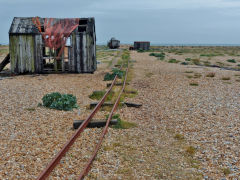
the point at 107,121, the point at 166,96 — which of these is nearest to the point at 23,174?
the point at 107,121

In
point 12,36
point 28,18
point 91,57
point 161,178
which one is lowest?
point 161,178

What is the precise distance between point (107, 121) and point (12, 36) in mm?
14970

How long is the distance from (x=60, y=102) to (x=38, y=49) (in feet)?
37.3

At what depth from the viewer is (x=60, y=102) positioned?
10.2m

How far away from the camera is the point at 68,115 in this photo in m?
9.51

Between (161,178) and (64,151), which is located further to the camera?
(64,151)

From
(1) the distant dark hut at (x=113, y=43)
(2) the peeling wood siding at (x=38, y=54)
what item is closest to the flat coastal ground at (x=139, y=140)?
(2) the peeling wood siding at (x=38, y=54)

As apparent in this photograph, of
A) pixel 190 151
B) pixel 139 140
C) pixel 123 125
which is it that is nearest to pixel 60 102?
pixel 123 125

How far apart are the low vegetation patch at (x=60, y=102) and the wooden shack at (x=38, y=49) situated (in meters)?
10.3

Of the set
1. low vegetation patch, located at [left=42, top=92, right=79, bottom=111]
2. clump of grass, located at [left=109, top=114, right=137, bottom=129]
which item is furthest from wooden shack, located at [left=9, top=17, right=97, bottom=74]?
clump of grass, located at [left=109, top=114, right=137, bottom=129]

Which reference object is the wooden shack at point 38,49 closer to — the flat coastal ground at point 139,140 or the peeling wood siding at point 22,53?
the peeling wood siding at point 22,53

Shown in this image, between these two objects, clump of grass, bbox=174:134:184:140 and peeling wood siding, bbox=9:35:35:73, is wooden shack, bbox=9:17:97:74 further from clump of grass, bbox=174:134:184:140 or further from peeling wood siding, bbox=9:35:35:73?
clump of grass, bbox=174:134:184:140

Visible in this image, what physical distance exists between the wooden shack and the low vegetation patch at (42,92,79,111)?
406 inches

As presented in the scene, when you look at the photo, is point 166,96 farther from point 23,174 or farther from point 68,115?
point 23,174
